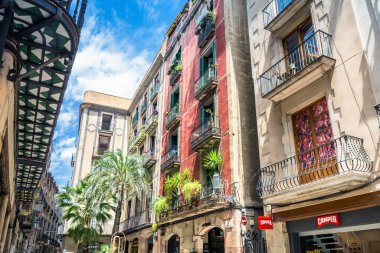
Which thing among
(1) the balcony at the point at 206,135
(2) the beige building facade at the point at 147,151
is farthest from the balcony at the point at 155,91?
A: (1) the balcony at the point at 206,135

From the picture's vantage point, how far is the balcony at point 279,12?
34.7 ft

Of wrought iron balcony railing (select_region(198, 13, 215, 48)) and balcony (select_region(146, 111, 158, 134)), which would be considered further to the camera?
balcony (select_region(146, 111, 158, 134))

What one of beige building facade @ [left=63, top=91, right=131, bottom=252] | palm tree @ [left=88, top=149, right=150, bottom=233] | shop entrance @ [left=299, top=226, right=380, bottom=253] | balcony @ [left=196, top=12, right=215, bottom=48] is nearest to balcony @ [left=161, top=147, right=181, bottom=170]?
palm tree @ [left=88, top=149, right=150, bottom=233]

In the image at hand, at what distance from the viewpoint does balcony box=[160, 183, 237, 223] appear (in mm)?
12627

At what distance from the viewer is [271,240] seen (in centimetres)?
997

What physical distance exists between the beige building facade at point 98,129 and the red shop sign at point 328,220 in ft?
95.0

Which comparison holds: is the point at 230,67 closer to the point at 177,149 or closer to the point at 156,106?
the point at 177,149

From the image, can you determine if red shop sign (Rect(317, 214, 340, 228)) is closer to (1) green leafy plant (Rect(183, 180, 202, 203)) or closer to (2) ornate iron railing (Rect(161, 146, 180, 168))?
(1) green leafy plant (Rect(183, 180, 202, 203))

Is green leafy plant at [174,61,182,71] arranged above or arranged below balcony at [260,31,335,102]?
above

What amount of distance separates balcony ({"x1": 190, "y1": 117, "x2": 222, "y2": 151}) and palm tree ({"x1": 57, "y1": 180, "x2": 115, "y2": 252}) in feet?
35.5

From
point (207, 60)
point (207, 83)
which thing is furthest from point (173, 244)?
point (207, 60)

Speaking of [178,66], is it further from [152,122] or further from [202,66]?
[152,122]

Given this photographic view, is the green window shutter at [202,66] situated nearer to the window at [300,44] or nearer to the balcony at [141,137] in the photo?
the window at [300,44]

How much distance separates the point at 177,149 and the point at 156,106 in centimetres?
761
